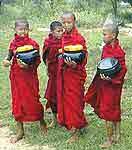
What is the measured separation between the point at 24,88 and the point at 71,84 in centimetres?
70

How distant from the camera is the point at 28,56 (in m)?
6.51

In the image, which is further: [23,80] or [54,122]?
[54,122]

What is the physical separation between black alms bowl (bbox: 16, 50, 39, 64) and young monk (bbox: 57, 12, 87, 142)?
0.37 m

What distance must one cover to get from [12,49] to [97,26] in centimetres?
1897

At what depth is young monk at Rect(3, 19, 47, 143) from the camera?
6652 mm

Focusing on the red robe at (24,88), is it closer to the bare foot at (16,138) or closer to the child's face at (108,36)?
the bare foot at (16,138)

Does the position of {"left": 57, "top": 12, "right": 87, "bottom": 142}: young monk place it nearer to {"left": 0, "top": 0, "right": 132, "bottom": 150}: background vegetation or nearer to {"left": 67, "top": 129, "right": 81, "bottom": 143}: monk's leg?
{"left": 67, "top": 129, "right": 81, "bottom": 143}: monk's leg

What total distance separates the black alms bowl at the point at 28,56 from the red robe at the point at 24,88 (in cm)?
11

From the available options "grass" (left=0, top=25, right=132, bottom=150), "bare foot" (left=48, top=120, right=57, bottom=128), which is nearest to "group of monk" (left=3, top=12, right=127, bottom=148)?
"grass" (left=0, top=25, right=132, bottom=150)

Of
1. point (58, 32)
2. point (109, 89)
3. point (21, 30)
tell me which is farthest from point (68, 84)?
point (21, 30)

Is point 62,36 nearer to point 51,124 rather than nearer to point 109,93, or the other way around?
point 109,93

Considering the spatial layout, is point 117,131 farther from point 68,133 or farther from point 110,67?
point 110,67

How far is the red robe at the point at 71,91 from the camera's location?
6.43m

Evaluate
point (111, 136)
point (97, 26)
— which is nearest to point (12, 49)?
point (111, 136)
